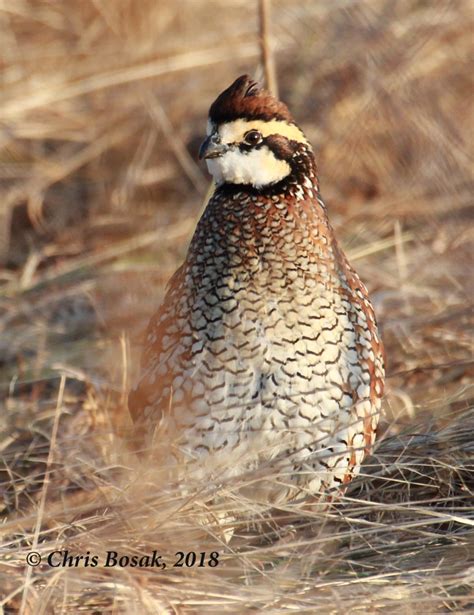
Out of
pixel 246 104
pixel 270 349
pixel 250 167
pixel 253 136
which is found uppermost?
pixel 246 104

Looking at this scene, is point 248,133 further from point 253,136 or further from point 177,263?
point 177,263

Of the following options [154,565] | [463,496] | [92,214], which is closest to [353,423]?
[463,496]

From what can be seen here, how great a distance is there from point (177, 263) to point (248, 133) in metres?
2.65

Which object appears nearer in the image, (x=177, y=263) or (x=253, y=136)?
(x=253, y=136)

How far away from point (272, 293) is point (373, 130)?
4058 mm

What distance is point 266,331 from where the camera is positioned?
416 cm

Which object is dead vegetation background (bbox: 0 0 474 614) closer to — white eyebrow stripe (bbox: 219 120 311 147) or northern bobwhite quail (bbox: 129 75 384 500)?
northern bobwhite quail (bbox: 129 75 384 500)

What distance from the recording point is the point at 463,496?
424 centimetres

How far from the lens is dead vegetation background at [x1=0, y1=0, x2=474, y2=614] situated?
387cm

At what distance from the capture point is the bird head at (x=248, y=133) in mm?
4176

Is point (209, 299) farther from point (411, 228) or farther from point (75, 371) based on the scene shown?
point (411, 228)

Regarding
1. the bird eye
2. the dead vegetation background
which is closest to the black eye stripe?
the bird eye

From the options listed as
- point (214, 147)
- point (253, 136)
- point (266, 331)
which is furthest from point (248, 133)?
point (266, 331)

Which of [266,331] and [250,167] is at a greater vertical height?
[250,167]
